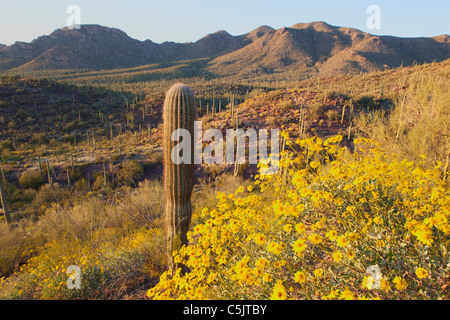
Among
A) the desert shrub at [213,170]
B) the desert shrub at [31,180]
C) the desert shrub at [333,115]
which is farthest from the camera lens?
the desert shrub at [333,115]

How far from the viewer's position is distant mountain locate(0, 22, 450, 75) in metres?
55.4

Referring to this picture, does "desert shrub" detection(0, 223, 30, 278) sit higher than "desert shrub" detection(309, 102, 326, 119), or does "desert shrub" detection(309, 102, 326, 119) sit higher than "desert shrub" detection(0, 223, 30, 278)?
"desert shrub" detection(309, 102, 326, 119)

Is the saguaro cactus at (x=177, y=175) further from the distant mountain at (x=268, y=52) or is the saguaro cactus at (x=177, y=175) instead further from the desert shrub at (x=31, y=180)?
the distant mountain at (x=268, y=52)

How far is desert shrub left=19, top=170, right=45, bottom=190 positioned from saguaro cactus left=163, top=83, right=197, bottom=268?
13515 mm

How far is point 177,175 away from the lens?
4105 millimetres

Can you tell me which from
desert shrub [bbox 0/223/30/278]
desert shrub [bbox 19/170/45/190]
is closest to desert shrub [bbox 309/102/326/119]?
desert shrub [bbox 0/223/30/278]

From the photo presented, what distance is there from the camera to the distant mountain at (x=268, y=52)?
55.4m

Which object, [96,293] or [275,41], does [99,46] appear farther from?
[96,293]

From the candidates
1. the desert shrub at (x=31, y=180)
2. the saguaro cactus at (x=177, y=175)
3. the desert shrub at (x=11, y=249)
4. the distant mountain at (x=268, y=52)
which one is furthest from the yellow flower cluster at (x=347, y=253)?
the distant mountain at (x=268, y=52)

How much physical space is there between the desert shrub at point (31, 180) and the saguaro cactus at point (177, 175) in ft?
44.3

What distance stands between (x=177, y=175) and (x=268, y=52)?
2807 inches

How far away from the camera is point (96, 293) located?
3725mm

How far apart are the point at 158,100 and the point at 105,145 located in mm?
12045

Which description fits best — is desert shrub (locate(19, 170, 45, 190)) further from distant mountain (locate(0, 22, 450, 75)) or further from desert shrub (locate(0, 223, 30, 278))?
distant mountain (locate(0, 22, 450, 75))
